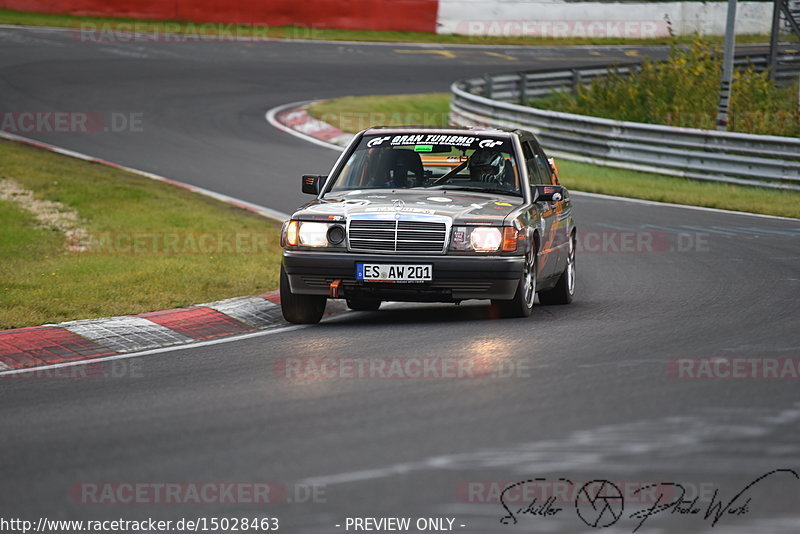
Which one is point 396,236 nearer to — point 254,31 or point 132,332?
point 132,332

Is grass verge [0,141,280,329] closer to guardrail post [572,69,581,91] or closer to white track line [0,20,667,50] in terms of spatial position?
guardrail post [572,69,581,91]

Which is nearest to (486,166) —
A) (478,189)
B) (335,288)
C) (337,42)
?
(478,189)

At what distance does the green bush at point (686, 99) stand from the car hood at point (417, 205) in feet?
50.8

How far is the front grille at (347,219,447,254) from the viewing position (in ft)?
30.1

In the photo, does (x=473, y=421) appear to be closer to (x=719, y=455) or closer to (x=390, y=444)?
(x=390, y=444)

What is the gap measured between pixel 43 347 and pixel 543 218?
4.09 metres

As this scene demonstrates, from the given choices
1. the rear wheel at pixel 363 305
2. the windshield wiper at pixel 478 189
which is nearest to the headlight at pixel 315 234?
the rear wheel at pixel 363 305

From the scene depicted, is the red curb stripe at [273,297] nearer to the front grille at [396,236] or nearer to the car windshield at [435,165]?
the car windshield at [435,165]

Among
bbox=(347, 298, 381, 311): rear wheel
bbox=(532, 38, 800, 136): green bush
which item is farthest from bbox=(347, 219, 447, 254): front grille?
bbox=(532, 38, 800, 136): green bush

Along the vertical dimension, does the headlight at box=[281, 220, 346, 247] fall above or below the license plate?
above

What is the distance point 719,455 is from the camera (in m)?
5.59

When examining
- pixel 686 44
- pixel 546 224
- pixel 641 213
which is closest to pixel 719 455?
pixel 546 224

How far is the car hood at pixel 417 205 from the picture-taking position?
9281mm
